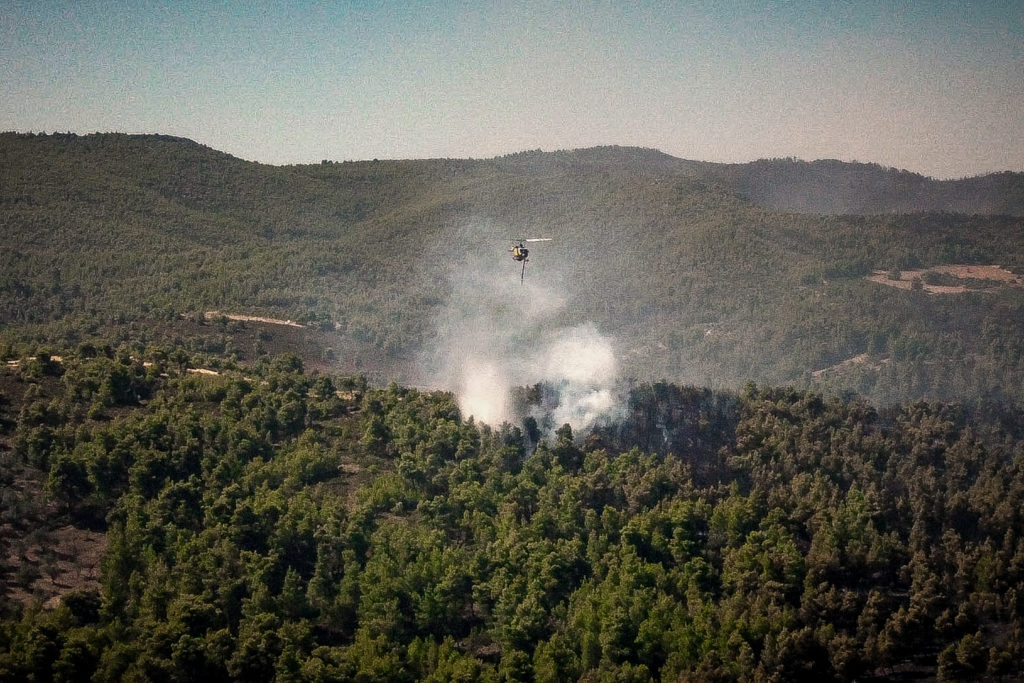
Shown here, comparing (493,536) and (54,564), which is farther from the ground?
(493,536)

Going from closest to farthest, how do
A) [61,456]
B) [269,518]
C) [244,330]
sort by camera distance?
1. [269,518]
2. [61,456]
3. [244,330]

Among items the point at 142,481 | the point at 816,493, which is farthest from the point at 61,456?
the point at 816,493

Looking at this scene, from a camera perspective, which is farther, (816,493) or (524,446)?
(524,446)

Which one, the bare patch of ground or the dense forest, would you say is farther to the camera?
the bare patch of ground

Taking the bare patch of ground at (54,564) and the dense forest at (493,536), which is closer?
the dense forest at (493,536)

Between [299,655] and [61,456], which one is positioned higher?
[61,456]

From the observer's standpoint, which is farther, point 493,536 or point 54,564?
point 54,564

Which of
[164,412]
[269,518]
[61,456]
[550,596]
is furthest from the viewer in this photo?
[164,412]

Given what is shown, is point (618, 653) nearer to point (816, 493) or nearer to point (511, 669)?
point (511, 669)
